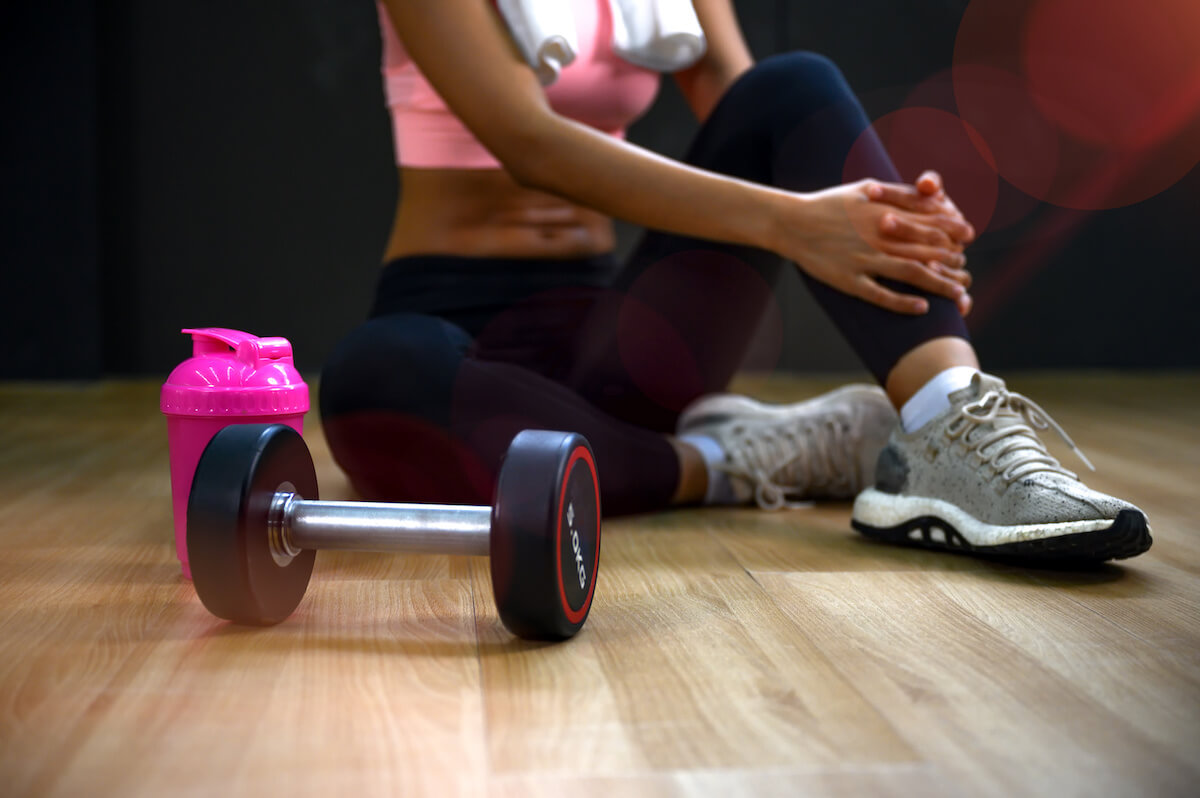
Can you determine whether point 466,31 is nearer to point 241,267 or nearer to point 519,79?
point 519,79

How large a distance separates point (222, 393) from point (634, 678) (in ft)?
1.45

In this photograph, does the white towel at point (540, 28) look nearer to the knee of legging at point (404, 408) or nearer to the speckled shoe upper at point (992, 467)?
the knee of legging at point (404, 408)

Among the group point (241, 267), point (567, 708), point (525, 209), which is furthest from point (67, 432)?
point (567, 708)

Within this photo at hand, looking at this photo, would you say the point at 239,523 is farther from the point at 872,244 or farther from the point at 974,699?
the point at 872,244

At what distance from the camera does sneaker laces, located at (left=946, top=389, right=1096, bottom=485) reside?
3.33 feet

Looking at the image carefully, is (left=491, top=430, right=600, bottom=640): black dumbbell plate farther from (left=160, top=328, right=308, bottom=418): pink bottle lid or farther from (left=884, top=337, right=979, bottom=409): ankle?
(left=884, top=337, right=979, bottom=409): ankle

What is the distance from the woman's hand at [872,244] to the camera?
1.12 metres

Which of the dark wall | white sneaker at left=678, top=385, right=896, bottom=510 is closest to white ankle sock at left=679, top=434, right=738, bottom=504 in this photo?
white sneaker at left=678, top=385, right=896, bottom=510

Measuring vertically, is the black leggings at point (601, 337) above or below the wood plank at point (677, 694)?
above

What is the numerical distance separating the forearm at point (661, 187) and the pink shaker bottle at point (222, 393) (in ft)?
1.34

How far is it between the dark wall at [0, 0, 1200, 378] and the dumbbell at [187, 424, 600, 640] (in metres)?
2.21

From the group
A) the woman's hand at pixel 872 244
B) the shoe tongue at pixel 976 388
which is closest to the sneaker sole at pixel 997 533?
the shoe tongue at pixel 976 388

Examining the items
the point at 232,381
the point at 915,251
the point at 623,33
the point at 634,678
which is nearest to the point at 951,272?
the point at 915,251

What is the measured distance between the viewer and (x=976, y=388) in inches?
42.0
